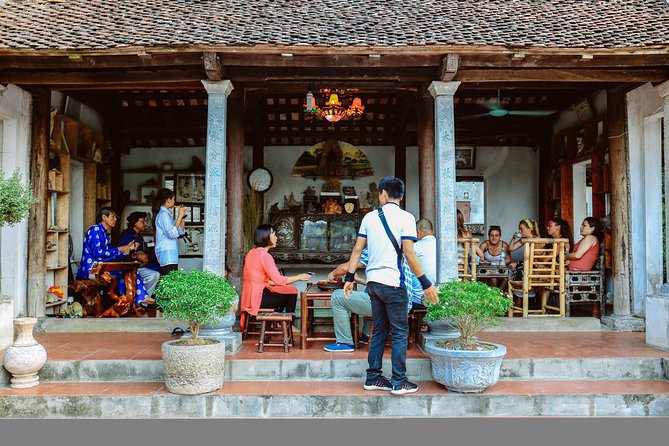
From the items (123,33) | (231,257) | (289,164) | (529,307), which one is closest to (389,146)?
(289,164)

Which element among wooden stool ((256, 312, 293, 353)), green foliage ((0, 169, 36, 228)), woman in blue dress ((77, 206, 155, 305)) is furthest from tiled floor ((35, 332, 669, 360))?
green foliage ((0, 169, 36, 228))

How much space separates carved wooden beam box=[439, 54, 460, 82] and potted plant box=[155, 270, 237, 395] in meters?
3.26

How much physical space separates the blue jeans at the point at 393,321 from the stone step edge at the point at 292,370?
22.0 inches

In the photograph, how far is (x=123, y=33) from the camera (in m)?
6.07

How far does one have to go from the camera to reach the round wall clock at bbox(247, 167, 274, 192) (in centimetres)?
1041

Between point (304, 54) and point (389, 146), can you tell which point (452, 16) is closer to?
point (304, 54)

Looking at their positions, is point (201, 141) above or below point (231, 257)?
above

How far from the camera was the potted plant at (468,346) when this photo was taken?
4672 millimetres

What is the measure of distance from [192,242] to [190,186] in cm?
109

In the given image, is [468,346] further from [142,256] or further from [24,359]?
[142,256]

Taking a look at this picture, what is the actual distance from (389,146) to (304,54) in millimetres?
5262

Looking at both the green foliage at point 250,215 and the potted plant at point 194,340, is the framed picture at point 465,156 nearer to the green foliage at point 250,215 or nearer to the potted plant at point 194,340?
the green foliage at point 250,215

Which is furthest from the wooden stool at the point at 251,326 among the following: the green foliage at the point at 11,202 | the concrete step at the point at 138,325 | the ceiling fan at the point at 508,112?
the ceiling fan at the point at 508,112

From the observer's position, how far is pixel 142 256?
7.72 metres
